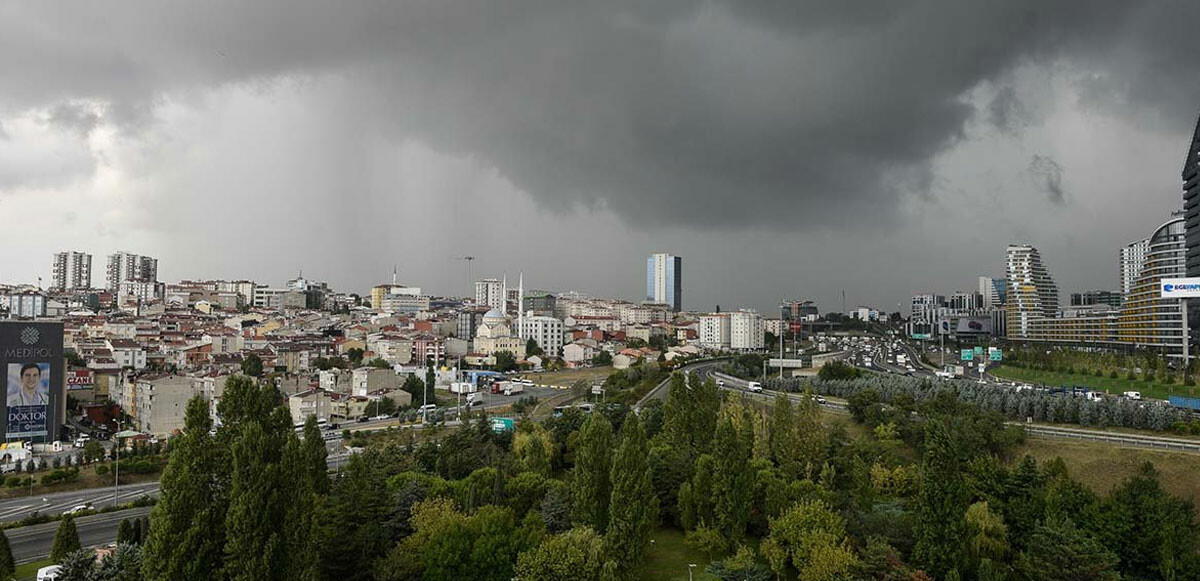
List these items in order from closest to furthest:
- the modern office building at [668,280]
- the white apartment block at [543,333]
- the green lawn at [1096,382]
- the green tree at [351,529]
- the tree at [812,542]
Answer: the tree at [812,542], the green tree at [351,529], the green lawn at [1096,382], the white apartment block at [543,333], the modern office building at [668,280]

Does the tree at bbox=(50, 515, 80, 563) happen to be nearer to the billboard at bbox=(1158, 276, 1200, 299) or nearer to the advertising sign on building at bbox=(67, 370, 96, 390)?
the advertising sign on building at bbox=(67, 370, 96, 390)

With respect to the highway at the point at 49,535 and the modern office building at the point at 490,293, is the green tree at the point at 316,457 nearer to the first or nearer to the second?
the highway at the point at 49,535

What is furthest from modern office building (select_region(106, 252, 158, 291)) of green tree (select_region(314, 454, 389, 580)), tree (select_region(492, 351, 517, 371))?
green tree (select_region(314, 454, 389, 580))

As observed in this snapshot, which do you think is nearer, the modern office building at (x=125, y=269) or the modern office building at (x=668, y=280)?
the modern office building at (x=125, y=269)

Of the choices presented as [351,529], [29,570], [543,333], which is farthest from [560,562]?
[543,333]

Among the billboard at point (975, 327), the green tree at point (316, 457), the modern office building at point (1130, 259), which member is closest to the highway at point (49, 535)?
the green tree at point (316, 457)

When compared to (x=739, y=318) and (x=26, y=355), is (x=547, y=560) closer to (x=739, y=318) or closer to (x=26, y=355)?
(x=26, y=355)

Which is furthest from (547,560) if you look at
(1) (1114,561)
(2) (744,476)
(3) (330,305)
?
(3) (330,305)

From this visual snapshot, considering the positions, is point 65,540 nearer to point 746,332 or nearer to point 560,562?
point 560,562
